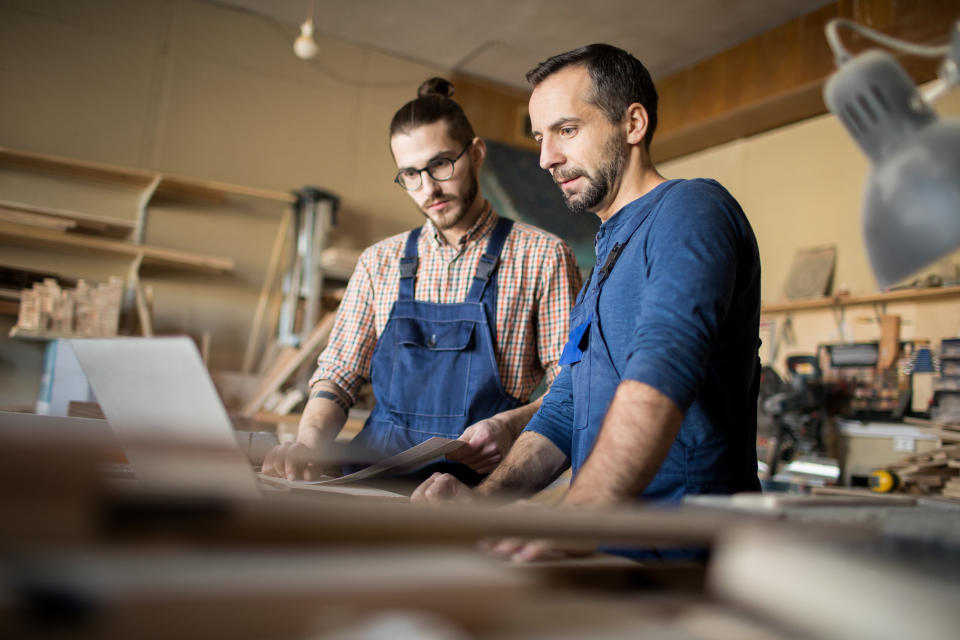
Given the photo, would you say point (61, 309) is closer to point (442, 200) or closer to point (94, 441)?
point (442, 200)

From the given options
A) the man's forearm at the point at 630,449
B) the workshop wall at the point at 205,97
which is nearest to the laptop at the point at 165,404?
the man's forearm at the point at 630,449

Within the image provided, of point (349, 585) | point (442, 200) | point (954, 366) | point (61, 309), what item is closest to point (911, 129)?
point (349, 585)

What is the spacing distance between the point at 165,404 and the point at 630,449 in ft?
1.80

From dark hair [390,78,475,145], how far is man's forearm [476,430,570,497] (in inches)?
36.6

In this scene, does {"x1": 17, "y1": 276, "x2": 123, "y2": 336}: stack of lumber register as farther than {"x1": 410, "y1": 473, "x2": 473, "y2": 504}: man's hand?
Yes

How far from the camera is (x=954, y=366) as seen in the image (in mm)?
4121

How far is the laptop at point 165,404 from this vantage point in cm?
63

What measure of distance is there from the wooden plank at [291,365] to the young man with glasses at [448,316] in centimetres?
243

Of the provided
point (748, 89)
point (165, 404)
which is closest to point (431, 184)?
point (165, 404)

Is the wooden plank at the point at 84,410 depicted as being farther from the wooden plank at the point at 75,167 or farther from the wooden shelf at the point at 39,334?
the wooden plank at the point at 75,167

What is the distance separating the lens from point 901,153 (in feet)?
2.01

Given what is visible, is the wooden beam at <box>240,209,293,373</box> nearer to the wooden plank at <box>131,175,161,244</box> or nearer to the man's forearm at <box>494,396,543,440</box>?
the wooden plank at <box>131,175,161,244</box>

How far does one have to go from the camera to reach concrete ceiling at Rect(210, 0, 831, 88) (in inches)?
190

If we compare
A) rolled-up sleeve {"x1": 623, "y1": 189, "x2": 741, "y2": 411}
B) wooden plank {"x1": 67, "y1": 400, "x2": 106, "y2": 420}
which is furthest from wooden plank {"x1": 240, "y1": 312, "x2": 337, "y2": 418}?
rolled-up sleeve {"x1": 623, "y1": 189, "x2": 741, "y2": 411}
